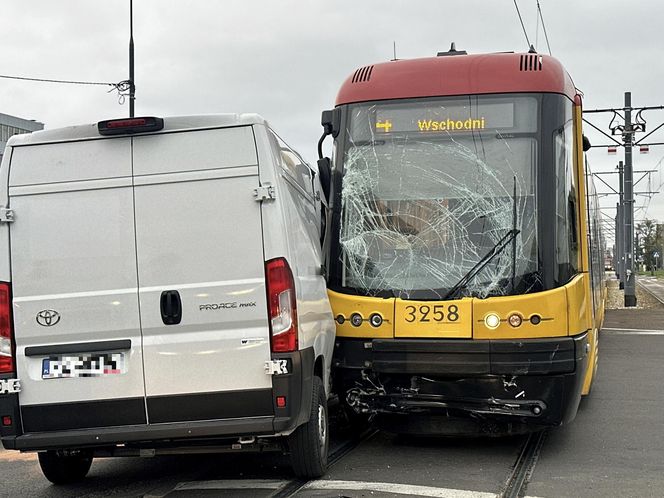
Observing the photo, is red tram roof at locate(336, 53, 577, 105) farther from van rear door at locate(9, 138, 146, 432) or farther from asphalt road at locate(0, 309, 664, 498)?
asphalt road at locate(0, 309, 664, 498)

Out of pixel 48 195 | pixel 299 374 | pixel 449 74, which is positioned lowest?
pixel 299 374

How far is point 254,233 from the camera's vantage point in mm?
6023

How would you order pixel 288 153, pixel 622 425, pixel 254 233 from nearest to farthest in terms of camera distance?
pixel 254 233 < pixel 288 153 < pixel 622 425

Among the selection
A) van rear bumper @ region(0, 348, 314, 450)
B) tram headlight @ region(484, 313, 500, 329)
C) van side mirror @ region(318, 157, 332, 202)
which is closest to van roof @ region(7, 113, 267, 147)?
van rear bumper @ region(0, 348, 314, 450)

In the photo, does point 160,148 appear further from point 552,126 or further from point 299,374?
point 552,126

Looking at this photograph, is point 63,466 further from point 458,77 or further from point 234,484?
point 458,77

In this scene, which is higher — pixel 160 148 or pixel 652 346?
pixel 160 148

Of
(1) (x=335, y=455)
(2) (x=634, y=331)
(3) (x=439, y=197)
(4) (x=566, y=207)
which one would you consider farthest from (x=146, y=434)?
(2) (x=634, y=331)

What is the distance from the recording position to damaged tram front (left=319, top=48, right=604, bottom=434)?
7324 millimetres

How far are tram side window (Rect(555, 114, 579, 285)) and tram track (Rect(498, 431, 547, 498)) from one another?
1.47m

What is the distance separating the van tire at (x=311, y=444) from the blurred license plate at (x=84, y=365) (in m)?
1.37

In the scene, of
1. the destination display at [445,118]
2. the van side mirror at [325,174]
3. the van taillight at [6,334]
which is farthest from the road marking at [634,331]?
the van taillight at [6,334]

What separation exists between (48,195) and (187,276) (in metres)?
1.10

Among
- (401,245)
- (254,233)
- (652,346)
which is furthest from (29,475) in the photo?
(652,346)
